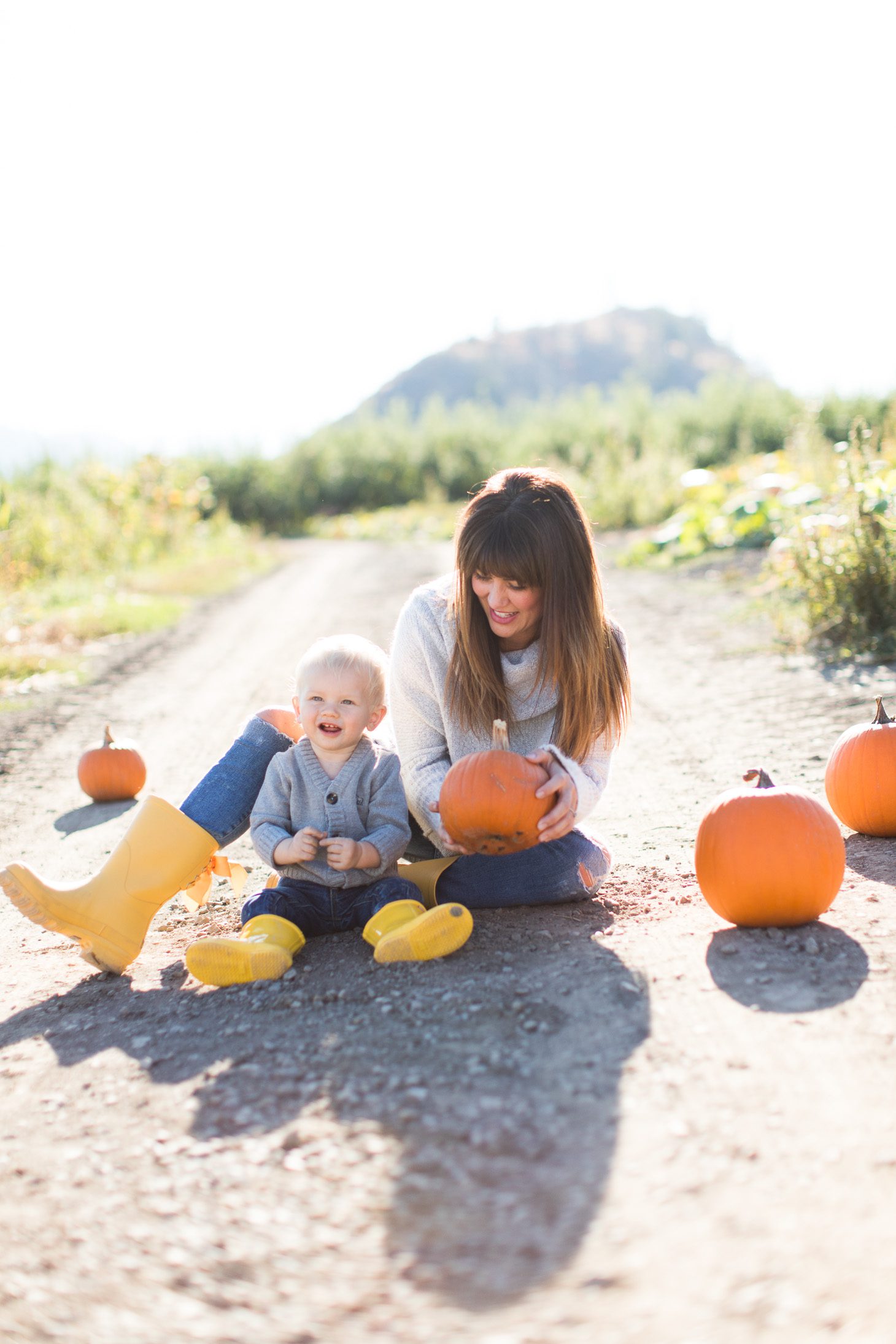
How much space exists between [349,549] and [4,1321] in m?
19.4

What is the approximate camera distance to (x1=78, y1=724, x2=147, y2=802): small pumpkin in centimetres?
539

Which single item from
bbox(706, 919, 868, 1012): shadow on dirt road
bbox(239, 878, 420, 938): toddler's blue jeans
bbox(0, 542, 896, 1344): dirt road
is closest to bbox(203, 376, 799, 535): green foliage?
bbox(239, 878, 420, 938): toddler's blue jeans

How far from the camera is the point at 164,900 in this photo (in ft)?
10.6

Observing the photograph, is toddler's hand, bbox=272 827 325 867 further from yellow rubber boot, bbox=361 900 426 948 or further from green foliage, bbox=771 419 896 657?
green foliage, bbox=771 419 896 657

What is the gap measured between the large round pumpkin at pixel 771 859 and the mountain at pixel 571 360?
9195 cm

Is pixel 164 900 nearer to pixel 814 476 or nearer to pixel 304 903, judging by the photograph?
pixel 304 903

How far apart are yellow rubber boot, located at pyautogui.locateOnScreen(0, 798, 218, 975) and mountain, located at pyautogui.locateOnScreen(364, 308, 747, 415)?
91792 millimetres

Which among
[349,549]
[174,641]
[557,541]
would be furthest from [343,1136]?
[349,549]

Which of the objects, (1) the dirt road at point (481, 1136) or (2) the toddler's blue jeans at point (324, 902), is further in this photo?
(2) the toddler's blue jeans at point (324, 902)

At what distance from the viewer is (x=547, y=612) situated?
10.3 ft

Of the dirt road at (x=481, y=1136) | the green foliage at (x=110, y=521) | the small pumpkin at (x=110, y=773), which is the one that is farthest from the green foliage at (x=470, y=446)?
the dirt road at (x=481, y=1136)

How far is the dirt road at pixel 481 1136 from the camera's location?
1609mm

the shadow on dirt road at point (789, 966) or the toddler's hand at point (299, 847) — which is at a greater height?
the toddler's hand at point (299, 847)

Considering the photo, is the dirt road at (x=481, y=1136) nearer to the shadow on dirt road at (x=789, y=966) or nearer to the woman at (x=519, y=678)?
the shadow on dirt road at (x=789, y=966)
